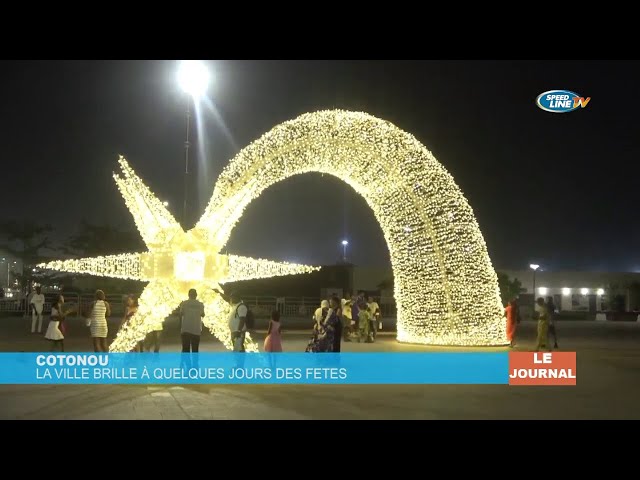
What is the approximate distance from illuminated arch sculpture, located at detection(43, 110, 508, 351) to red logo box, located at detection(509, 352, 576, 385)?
3.96m

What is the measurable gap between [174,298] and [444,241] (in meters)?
6.07

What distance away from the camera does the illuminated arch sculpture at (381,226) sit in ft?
39.1

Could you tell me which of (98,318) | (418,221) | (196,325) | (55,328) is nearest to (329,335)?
(196,325)

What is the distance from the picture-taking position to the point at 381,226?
1620 centimetres

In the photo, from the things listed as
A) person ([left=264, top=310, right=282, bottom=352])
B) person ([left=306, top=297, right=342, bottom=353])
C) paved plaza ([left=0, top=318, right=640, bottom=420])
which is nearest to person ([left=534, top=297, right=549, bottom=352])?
paved plaza ([left=0, top=318, right=640, bottom=420])

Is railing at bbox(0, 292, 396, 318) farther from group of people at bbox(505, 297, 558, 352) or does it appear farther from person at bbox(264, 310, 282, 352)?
person at bbox(264, 310, 282, 352)

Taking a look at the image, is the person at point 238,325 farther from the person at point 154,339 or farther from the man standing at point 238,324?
the person at point 154,339

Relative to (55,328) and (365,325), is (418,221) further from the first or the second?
(55,328)

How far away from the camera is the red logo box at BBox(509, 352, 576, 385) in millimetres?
10234

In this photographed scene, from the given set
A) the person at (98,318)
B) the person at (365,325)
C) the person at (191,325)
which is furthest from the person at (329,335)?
the person at (365,325)

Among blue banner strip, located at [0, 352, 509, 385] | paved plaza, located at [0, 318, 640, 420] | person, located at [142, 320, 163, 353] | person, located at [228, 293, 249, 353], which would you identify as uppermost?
person, located at [228, 293, 249, 353]

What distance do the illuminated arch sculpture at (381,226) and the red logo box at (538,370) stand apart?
3.96 metres
